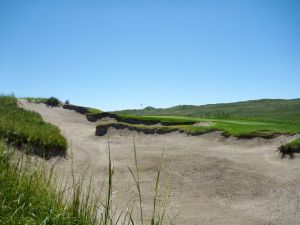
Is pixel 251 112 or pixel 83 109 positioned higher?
pixel 251 112

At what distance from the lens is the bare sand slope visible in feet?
39.7

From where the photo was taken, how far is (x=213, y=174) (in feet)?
52.7

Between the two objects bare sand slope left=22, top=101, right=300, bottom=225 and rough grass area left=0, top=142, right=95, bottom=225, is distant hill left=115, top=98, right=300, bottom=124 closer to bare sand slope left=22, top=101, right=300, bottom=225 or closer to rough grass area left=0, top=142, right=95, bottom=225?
bare sand slope left=22, top=101, right=300, bottom=225

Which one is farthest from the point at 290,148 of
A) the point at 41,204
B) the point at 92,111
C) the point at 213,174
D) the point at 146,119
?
the point at 92,111

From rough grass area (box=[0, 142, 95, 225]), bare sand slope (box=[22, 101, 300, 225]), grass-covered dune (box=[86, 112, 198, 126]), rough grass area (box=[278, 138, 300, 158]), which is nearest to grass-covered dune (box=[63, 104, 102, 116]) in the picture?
grass-covered dune (box=[86, 112, 198, 126])

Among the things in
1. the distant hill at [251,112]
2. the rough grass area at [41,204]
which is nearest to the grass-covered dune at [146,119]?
the distant hill at [251,112]

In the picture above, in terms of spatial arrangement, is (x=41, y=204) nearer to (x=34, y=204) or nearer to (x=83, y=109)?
(x=34, y=204)

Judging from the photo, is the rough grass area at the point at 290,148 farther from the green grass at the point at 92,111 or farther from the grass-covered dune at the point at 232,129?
the green grass at the point at 92,111

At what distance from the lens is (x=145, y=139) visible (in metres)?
25.7

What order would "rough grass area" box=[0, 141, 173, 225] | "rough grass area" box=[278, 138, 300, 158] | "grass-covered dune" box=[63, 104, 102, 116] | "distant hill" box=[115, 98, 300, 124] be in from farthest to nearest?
"distant hill" box=[115, 98, 300, 124] < "grass-covered dune" box=[63, 104, 102, 116] < "rough grass area" box=[278, 138, 300, 158] < "rough grass area" box=[0, 141, 173, 225]

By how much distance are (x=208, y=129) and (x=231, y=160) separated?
22.1ft

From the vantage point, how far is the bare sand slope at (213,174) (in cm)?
1209

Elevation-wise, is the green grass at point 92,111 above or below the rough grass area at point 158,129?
above

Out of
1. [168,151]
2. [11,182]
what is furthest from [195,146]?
[11,182]
